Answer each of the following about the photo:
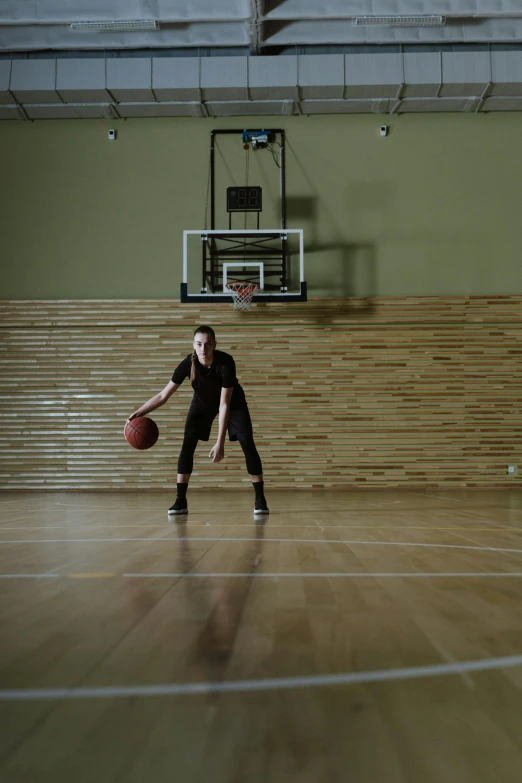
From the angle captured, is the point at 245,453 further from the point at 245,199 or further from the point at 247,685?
the point at 245,199

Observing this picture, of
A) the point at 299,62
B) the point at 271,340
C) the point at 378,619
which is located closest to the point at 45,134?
the point at 299,62

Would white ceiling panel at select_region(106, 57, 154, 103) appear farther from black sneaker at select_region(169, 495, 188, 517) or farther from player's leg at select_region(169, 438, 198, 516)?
black sneaker at select_region(169, 495, 188, 517)

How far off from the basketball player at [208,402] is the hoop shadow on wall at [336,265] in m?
5.07

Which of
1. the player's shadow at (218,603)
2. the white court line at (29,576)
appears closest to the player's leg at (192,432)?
the player's shadow at (218,603)

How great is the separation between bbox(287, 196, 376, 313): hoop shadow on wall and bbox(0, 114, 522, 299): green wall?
1 centimetres

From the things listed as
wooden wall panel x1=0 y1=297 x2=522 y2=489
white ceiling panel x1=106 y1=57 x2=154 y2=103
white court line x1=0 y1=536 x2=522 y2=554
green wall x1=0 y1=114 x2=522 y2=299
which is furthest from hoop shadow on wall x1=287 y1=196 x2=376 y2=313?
white court line x1=0 y1=536 x2=522 y2=554

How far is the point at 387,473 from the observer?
31.9 ft

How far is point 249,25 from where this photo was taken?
899 cm

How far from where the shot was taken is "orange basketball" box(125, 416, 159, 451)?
5770 mm

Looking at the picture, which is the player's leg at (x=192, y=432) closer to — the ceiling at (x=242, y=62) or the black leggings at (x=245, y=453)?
the black leggings at (x=245, y=453)

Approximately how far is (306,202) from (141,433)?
5527 millimetres

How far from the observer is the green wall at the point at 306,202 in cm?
1002

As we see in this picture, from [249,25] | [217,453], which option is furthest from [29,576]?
[249,25]

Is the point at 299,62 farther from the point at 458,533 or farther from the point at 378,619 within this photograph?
the point at 378,619
